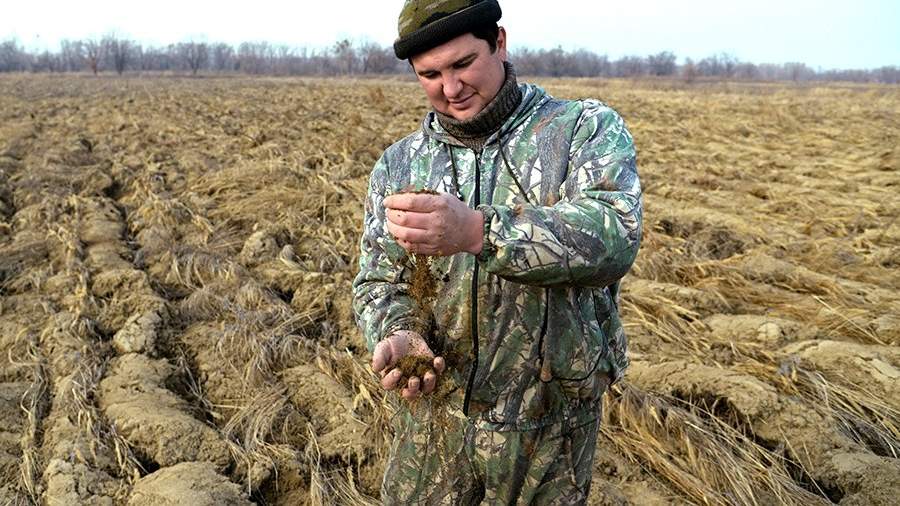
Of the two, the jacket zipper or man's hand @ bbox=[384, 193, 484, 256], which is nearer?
man's hand @ bbox=[384, 193, 484, 256]

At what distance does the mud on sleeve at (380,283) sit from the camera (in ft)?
5.81

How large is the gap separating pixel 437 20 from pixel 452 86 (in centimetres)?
16

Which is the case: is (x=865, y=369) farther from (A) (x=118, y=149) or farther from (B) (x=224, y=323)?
(A) (x=118, y=149)

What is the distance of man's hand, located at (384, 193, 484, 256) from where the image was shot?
4.17 ft

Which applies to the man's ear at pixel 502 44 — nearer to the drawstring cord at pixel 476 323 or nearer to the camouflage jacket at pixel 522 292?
the camouflage jacket at pixel 522 292

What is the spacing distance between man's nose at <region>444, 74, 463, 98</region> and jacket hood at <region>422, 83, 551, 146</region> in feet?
0.42

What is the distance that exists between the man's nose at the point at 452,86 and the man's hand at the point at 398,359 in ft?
2.00

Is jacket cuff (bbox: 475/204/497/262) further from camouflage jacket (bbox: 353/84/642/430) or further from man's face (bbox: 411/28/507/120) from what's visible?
man's face (bbox: 411/28/507/120)

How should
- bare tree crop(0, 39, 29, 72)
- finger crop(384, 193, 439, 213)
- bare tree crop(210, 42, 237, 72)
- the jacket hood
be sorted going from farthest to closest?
bare tree crop(210, 42, 237, 72), bare tree crop(0, 39, 29, 72), the jacket hood, finger crop(384, 193, 439, 213)

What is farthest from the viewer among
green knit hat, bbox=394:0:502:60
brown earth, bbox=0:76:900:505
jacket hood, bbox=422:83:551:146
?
brown earth, bbox=0:76:900:505

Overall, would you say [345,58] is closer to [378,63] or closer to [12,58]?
[378,63]

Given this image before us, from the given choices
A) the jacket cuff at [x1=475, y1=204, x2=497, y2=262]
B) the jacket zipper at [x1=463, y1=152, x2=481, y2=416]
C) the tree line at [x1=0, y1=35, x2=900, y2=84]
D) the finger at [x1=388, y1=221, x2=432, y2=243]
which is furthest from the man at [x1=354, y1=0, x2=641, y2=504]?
the tree line at [x1=0, y1=35, x2=900, y2=84]

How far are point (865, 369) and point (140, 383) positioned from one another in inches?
151

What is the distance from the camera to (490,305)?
168 cm
